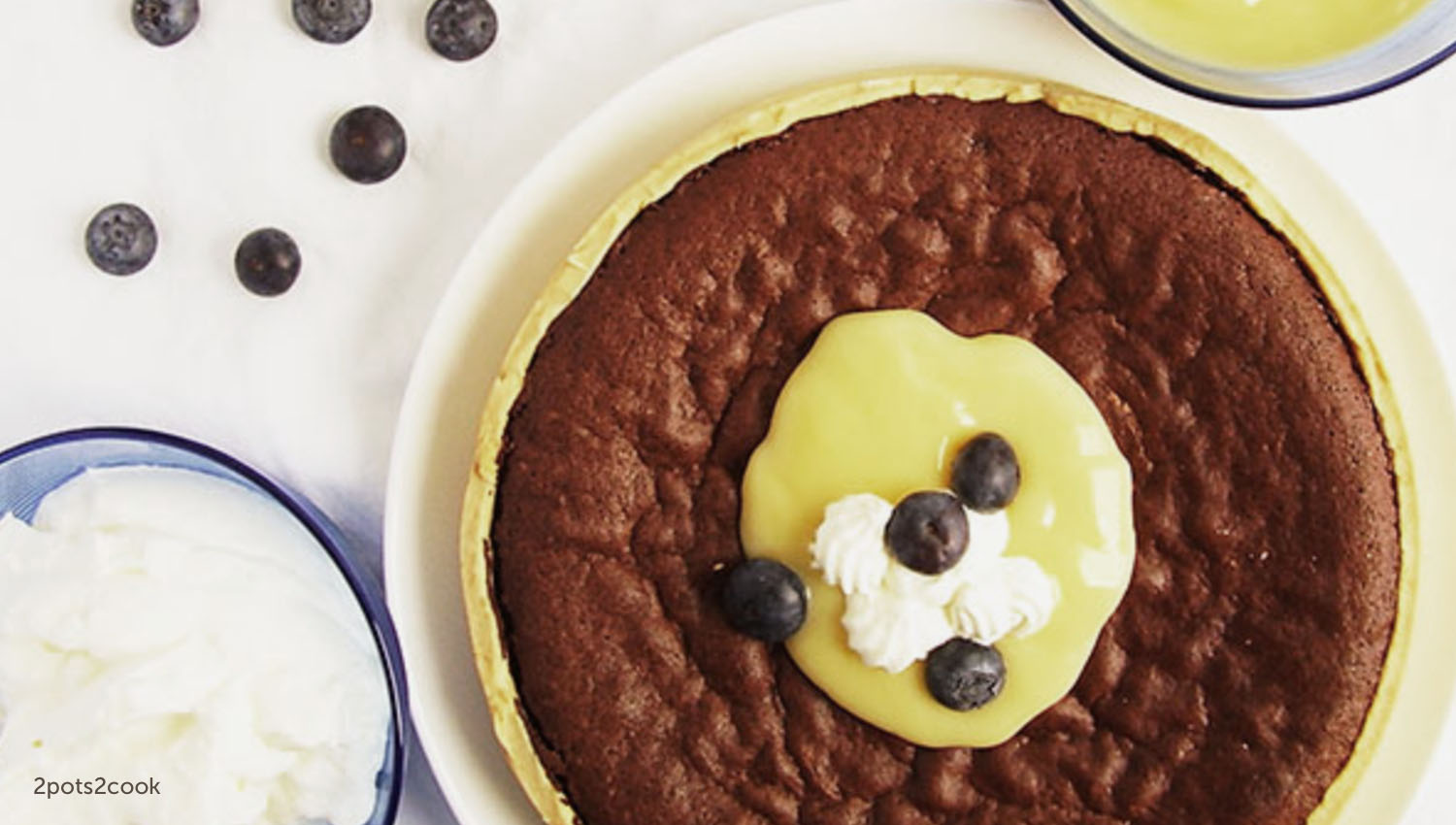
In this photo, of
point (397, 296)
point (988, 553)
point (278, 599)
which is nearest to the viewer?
point (988, 553)

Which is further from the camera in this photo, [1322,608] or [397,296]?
[397,296]

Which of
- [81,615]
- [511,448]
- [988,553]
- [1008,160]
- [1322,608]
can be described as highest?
[1008,160]

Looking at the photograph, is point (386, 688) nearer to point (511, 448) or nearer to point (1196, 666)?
point (511, 448)

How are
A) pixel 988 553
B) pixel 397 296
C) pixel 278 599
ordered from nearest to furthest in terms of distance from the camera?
pixel 988 553 → pixel 278 599 → pixel 397 296

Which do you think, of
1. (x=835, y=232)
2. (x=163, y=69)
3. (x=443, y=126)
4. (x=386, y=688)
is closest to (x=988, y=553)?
(x=835, y=232)

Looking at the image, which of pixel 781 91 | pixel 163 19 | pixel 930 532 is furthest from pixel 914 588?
pixel 163 19

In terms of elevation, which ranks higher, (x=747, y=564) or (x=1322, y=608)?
(x=1322, y=608)
